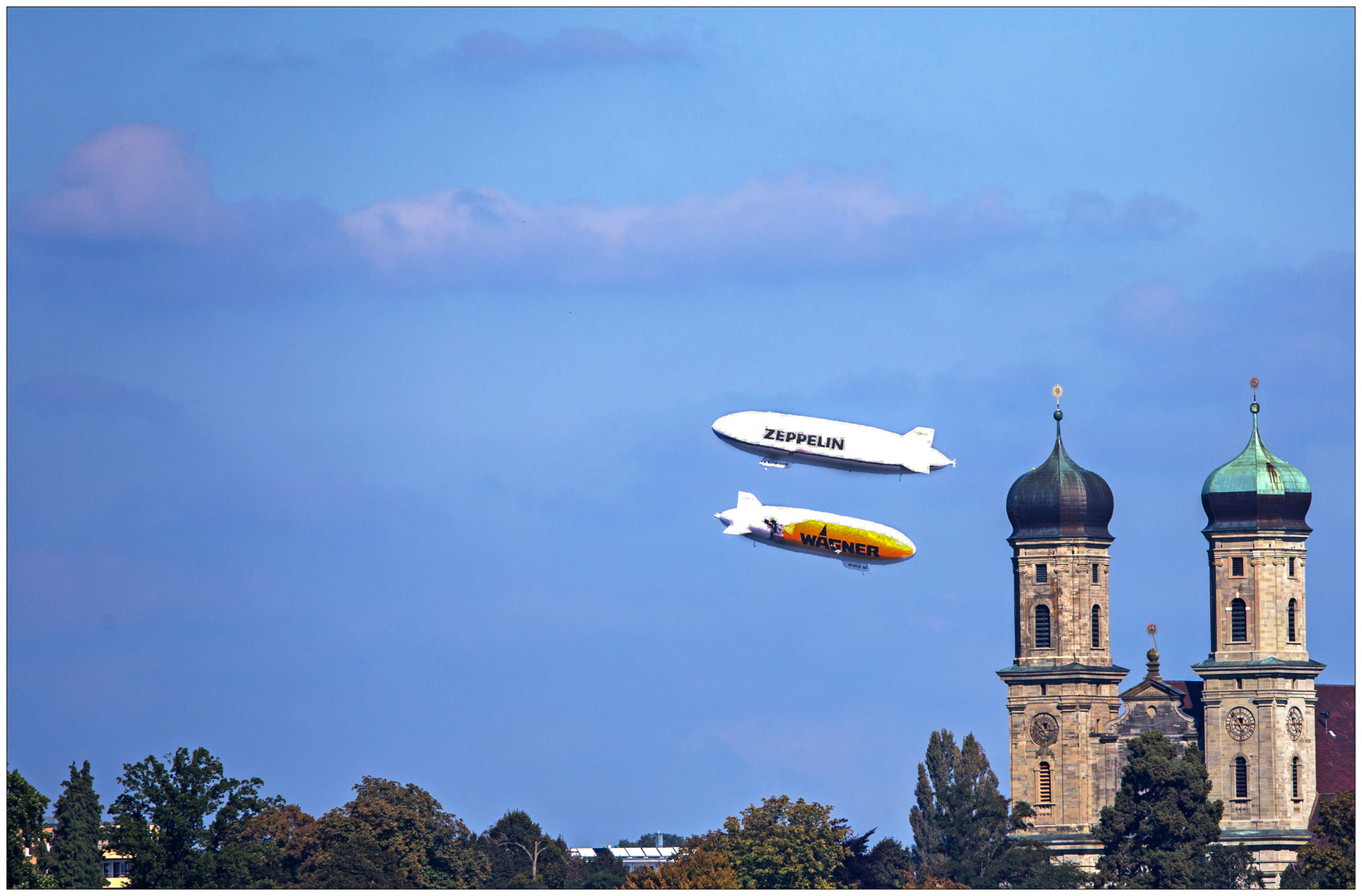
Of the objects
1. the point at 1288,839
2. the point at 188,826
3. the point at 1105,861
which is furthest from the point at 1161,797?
the point at 188,826

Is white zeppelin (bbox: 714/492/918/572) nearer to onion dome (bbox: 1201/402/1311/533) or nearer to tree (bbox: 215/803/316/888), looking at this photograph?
tree (bbox: 215/803/316/888)

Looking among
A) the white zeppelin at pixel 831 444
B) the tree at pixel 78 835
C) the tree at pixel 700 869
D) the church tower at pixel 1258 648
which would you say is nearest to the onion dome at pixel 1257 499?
the church tower at pixel 1258 648

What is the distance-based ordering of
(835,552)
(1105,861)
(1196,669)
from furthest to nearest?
(1196,669) → (1105,861) → (835,552)

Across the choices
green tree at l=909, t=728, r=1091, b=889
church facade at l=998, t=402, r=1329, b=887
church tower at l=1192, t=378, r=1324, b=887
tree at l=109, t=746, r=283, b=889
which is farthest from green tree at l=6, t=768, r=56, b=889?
church tower at l=1192, t=378, r=1324, b=887

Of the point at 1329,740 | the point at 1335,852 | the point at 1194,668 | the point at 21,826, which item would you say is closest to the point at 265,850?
the point at 21,826

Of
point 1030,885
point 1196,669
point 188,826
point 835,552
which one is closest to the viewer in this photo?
point 835,552

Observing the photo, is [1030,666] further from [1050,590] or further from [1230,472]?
[1230,472]
